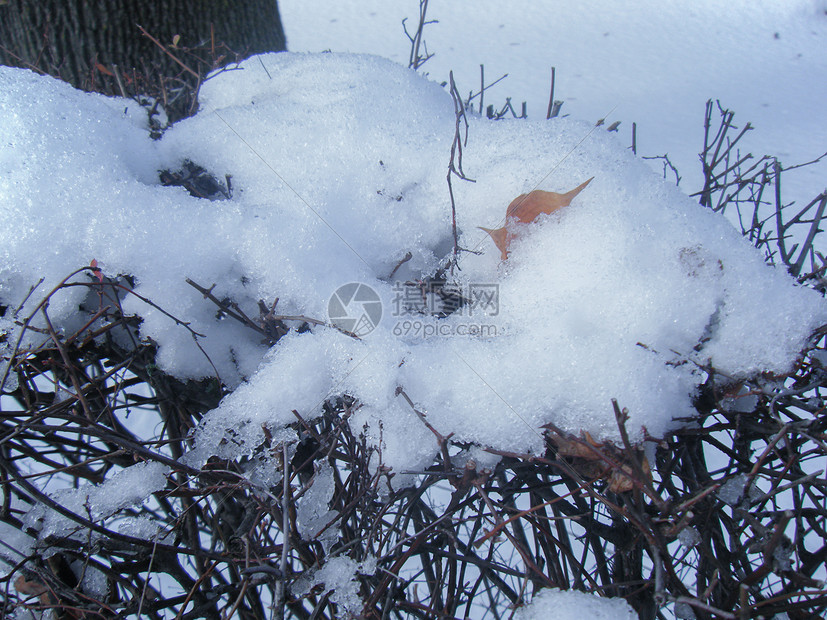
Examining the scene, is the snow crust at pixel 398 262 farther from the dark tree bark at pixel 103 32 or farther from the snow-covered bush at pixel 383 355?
the dark tree bark at pixel 103 32

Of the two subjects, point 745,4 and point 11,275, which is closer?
point 11,275

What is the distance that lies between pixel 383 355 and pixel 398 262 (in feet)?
0.93

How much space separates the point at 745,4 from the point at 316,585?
19.5 ft

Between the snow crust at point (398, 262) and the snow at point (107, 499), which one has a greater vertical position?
the snow crust at point (398, 262)

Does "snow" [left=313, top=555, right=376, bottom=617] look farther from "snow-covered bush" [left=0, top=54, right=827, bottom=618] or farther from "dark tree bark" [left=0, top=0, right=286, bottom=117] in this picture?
"dark tree bark" [left=0, top=0, right=286, bottom=117]

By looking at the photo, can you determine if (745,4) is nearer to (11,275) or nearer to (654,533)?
(654,533)

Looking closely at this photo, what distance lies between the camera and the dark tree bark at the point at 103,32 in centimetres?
210

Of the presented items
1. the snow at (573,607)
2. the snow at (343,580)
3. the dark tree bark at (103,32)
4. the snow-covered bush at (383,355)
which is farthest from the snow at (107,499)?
the dark tree bark at (103,32)

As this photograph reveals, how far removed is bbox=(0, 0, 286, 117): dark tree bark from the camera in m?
2.10

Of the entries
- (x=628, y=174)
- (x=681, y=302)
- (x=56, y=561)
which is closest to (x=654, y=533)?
(x=681, y=302)


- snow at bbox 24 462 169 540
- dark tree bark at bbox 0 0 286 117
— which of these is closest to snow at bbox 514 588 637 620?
snow at bbox 24 462 169 540

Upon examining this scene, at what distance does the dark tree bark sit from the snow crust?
3.68ft

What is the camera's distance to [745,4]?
4496mm

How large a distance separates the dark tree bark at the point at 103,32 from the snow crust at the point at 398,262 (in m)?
1.12
